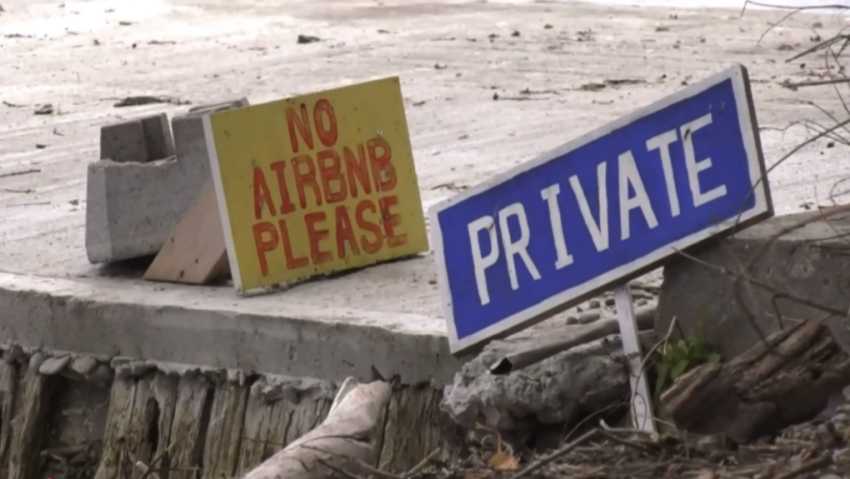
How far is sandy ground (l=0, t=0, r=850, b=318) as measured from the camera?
6.97m

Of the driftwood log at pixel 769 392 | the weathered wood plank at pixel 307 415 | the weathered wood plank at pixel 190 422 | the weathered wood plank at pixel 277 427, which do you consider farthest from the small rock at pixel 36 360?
the driftwood log at pixel 769 392

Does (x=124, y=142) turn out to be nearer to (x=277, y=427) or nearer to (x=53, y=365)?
(x=53, y=365)

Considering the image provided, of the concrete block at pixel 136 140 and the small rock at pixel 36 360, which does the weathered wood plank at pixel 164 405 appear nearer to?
the small rock at pixel 36 360

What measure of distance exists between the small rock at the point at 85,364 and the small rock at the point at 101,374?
17mm

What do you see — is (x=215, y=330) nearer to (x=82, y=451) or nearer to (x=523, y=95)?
(x=82, y=451)

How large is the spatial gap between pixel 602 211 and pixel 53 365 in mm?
2611

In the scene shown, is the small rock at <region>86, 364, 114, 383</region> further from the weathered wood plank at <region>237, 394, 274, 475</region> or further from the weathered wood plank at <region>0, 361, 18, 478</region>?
the weathered wood plank at <region>237, 394, 274, 475</region>

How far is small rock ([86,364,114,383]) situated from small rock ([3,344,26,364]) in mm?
355

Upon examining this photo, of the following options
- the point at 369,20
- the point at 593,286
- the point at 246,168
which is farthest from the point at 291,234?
the point at 369,20

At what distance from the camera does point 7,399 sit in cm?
606

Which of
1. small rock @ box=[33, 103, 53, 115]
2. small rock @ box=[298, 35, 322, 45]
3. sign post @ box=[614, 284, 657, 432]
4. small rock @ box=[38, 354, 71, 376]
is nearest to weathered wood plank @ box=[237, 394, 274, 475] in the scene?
small rock @ box=[38, 354, 71, 376]

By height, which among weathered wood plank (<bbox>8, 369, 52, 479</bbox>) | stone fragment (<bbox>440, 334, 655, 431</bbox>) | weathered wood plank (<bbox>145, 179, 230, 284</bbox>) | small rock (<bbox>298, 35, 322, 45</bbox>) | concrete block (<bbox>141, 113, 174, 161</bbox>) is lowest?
weathered wood plank (<bbox>8, 369, 52, 479</bbox>)

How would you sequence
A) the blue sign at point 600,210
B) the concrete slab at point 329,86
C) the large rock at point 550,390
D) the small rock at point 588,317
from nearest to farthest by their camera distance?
the blue sign at point 600,210, the large rock at point 550,390, the small rock at point 588,317, the concrete slab at point 329,86

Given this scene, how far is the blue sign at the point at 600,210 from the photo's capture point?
156 inches
